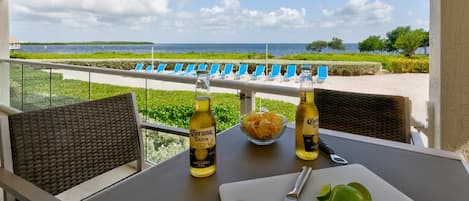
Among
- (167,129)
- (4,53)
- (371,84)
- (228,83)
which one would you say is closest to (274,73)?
(371,84)

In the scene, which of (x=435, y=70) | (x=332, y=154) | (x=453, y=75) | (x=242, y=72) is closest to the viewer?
(x=332, y=154)

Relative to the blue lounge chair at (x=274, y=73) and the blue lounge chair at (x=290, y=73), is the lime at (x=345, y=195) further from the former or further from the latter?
the blue lounge chair at (x=274, y=73)

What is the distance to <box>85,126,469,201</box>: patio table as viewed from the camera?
68 cm

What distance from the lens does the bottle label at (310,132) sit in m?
0.85

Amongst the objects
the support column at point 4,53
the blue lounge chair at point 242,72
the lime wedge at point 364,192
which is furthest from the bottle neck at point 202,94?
the blue lounge chair at point 242,72

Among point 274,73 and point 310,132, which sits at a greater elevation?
point 274,73

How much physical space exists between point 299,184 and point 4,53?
561 cm

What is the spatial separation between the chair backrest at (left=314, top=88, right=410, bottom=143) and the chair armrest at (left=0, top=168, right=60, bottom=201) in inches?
46.0

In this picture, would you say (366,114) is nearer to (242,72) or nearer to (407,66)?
(407,66)

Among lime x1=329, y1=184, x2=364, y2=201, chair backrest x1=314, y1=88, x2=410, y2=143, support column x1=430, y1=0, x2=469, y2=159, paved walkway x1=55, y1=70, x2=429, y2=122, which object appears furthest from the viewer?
paved walkway x1=55, y1=70, x2=429, y2=122

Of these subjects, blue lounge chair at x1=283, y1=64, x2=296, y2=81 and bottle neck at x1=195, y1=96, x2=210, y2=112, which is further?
blue lounge chair at x1=283, y1=64, x2=296, y2=81

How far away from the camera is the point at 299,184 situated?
0.69m

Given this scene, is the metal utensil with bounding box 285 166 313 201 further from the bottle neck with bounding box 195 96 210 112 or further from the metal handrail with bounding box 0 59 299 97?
the metal handrail with bounding box 0 59 299 97

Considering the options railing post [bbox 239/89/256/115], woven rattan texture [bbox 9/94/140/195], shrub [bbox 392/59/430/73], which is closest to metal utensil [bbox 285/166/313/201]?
woven rattan texture [bbox 9/94/140/195]
